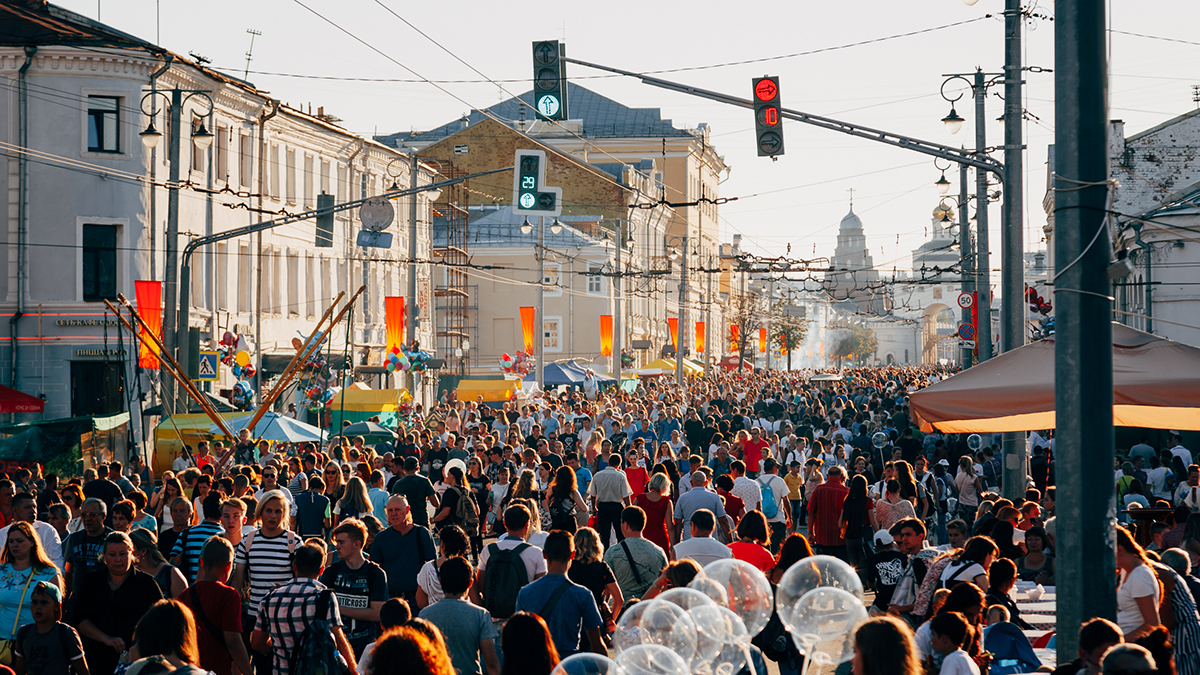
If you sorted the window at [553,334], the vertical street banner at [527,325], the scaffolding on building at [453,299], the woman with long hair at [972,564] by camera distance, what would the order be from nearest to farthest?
1. the woman with long hair at [972,564]
2. the vertical street banner at [527,325]
3. the scaffolding on building at [453,299]
4. the window at [553,334]

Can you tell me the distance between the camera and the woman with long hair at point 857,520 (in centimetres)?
1265

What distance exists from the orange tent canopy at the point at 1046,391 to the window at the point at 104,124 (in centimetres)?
2648

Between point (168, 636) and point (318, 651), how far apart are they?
1344 mm

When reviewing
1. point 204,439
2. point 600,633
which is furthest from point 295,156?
point 600,633

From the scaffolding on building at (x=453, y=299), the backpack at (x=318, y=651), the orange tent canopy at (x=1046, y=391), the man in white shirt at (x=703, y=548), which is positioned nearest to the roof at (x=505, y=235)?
the scaffolding on building at (x=453, y=299)

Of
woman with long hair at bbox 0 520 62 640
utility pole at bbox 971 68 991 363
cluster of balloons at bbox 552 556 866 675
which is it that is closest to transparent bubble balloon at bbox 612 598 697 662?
cluster of balloons at bbox 552 556 866 675

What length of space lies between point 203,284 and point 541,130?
43778 mm

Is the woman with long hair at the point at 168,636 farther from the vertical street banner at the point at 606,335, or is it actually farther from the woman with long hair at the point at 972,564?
the vertical street banner at the point at 606,335

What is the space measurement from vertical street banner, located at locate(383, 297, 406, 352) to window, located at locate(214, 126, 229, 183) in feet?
19.0

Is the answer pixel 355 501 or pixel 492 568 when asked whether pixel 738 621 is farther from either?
pixel 355 501

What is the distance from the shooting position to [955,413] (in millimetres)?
11203

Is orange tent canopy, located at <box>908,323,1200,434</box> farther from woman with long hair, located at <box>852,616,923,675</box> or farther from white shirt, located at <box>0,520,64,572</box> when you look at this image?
white shirt, located at <box>0,520,64,572</box>

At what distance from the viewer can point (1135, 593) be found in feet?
24.0

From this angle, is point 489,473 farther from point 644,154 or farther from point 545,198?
point 644,154
